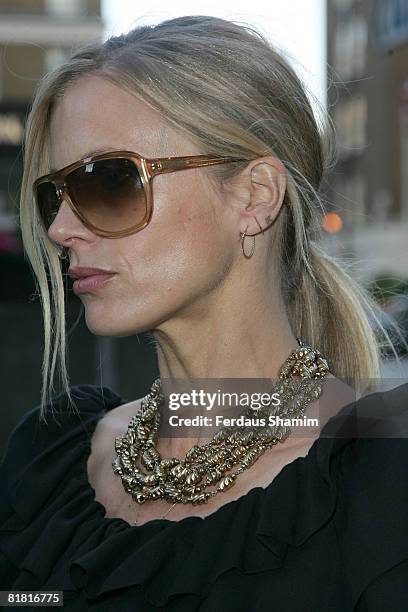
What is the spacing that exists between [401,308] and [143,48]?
153 cm

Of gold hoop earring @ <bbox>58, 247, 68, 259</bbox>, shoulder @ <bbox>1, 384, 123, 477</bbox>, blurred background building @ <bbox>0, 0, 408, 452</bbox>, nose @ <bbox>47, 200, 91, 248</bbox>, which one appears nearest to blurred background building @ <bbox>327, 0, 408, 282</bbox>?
blurred background building @ <bbox>0, 0, 408, 452</bbox>

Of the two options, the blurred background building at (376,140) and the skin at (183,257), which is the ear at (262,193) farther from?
the blurred background building at (376,140)

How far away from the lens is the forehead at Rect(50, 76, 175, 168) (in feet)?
6.59

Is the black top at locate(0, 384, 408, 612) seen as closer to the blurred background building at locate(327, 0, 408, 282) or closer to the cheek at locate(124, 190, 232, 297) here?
the cheek at locate(124, 190, 232, 297)

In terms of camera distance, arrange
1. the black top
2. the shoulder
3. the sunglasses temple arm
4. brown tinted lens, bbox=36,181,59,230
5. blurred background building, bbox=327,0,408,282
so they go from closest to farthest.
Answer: the black top < the sunglasses temple arm < brown tinted lens, bbox=36,181,59,230 < the shoulder < blurred background building, bbox=327,0,408,282

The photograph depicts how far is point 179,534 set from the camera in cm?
195

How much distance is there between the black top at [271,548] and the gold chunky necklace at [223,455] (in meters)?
0.08

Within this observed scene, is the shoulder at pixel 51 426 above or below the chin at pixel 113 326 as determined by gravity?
below

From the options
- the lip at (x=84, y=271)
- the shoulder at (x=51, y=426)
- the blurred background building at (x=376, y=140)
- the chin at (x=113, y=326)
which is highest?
the blurred background building at (x=376, y=140)

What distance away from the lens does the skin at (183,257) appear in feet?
6.61

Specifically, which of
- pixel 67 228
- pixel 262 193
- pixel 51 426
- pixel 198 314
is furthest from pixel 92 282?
pixel 51 426

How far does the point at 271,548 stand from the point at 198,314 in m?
0.55

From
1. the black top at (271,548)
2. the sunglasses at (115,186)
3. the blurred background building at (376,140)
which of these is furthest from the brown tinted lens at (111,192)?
the blurred background building at (376,140)

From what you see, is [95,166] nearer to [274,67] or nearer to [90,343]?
[274,67]
